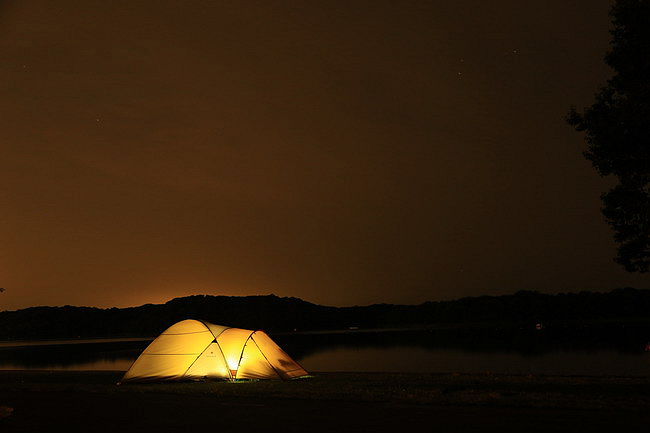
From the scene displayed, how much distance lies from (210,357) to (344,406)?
946cm

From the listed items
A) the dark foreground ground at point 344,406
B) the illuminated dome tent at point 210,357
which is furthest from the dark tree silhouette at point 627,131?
the illuminated dome tent at point 210,357

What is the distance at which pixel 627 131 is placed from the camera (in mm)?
21234

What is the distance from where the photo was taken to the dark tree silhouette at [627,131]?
2066 centimetres

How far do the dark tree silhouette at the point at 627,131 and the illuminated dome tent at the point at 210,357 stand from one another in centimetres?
1233

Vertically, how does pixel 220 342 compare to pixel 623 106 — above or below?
below

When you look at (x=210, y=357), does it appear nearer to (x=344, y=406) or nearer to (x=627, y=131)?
(x=344, y=406)

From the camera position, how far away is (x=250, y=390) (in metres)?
20.2

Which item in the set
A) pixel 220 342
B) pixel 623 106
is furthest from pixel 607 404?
pixel 220 342

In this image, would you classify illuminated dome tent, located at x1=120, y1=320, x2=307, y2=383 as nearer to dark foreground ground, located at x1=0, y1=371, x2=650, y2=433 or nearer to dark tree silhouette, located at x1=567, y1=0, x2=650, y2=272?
dark foreground ground, located at x1=0, y1=371, x2=650, y2=433

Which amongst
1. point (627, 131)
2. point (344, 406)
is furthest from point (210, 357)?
point (627, 131)

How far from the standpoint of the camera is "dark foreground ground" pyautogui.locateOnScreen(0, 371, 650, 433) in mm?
13016

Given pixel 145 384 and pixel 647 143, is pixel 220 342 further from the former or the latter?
pixel 647 143

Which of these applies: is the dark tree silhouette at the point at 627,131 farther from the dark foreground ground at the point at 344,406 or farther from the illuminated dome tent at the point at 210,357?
the illuminated dome tent at the point at 210,357

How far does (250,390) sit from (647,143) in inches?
547
